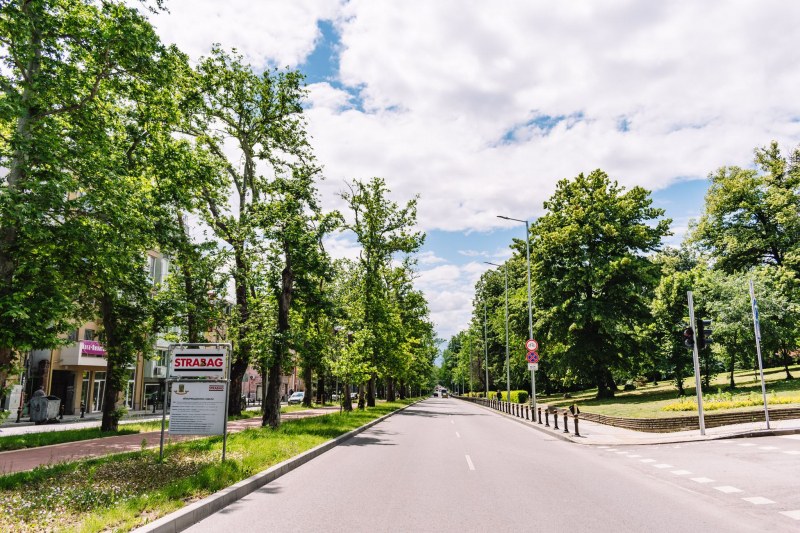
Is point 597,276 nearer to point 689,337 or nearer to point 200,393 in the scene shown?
point 689,337

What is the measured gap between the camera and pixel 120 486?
7625 millimetres

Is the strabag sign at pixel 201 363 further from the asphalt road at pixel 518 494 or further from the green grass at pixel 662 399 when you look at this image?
the green grass at pixel 662 399

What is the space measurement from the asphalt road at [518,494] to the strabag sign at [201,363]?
8.34 feet

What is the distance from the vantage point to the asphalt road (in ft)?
20.7

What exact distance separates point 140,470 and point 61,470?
1580mm

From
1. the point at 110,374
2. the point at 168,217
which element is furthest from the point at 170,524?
the point at 110,374

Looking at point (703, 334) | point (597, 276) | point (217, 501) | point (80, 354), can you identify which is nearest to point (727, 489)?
point (217, 501)

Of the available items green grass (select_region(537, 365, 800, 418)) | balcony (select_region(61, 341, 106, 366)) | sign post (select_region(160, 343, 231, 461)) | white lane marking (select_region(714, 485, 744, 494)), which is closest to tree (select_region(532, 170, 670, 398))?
green grass (select_region(537, 365, 800, 418))

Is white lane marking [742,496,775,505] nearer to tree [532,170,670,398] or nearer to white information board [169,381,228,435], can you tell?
white information board [169,381,228,435]

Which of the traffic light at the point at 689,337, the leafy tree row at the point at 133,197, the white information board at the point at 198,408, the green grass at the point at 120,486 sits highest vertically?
the leafy tree row at the point at 133,197

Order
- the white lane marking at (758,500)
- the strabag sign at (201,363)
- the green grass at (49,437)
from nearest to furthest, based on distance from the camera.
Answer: the white lane marking at (758,500) → the strabag sign at (201,363) → the green grass at (49,437)

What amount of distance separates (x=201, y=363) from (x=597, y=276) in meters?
28.4

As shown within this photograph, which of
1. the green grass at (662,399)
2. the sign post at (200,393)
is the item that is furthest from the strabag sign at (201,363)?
the green grass at (662,399)

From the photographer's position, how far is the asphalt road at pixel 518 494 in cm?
630
